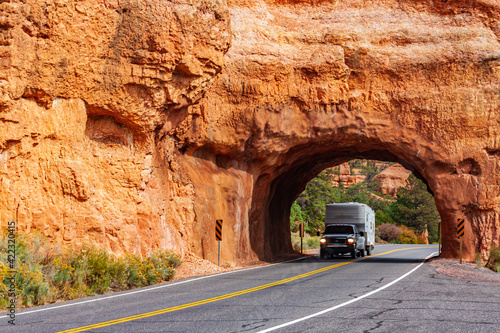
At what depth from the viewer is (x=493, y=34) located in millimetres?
30125

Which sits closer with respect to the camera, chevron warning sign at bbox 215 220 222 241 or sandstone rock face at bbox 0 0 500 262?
sandstone rock face at bbox 0 0 500 262

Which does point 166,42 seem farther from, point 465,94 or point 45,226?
point 465,94

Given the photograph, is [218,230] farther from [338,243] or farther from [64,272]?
[64,272]

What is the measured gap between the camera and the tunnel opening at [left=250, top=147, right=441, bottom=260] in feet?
109

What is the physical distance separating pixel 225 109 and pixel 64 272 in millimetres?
14639

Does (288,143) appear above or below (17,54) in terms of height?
below

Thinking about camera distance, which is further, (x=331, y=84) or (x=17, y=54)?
(x=331, y=84)

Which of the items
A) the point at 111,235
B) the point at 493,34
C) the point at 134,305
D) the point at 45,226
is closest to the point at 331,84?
the point at 493,34

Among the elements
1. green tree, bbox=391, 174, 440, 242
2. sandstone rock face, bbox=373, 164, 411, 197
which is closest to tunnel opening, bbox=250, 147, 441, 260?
green tree, bbox=391, 174, 440, 242

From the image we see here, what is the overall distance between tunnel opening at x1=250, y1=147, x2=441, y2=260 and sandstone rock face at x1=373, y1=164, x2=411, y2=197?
177 ft

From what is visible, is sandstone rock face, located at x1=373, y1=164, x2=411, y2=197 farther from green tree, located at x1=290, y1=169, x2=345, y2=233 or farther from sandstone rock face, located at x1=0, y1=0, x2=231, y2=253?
sandstone rock face, located at x1=0, y1=0, x2=231, y2=253

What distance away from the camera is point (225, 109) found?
92.3ft

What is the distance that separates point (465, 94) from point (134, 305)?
22089mm

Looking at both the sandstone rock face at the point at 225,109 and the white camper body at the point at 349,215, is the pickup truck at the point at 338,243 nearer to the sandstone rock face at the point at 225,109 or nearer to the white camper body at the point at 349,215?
the white camper body at the point at 349,215
